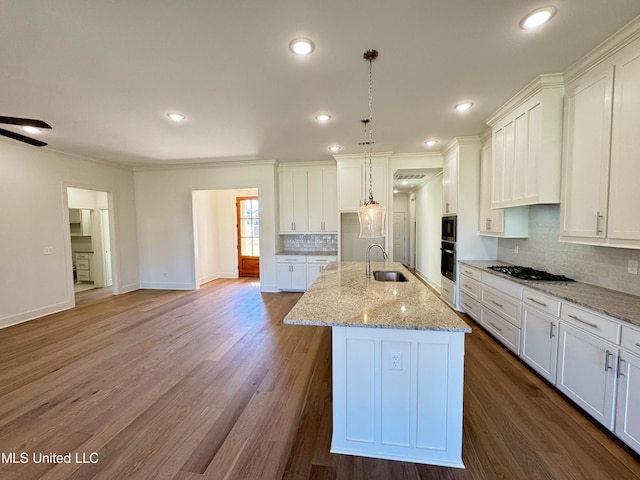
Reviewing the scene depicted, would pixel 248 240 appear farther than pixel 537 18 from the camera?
Yes

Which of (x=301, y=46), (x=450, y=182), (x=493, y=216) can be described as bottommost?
(x=493, y=216)

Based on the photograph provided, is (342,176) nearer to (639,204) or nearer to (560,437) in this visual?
(639,204)

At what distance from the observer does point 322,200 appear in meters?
5.61

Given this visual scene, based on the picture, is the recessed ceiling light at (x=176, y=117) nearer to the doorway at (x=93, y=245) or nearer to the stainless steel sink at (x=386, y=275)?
the stainless steel sink at (x=386, y=275)

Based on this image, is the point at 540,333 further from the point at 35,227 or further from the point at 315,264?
the point at 35,227

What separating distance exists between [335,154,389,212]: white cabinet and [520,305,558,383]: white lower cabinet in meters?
3.05

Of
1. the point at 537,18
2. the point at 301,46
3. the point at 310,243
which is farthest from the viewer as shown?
the point at 310,243

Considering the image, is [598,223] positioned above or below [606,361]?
above

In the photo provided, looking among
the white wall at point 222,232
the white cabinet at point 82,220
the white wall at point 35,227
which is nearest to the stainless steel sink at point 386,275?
the white wall at point 222,232

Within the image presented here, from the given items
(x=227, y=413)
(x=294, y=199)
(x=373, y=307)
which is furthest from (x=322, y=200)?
(x=227, y=413)

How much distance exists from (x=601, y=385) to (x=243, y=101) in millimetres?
3792

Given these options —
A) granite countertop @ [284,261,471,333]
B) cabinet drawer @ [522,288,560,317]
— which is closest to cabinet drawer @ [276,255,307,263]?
granite countertop @ [284,261,471,333]

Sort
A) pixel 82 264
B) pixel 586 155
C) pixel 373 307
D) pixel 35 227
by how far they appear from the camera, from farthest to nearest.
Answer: pixel 82 264
pixel 35 227
pixel 586 155
pixel 373 307

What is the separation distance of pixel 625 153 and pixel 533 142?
85 centimetres
